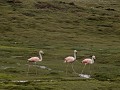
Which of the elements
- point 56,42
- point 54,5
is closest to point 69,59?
point 56,42

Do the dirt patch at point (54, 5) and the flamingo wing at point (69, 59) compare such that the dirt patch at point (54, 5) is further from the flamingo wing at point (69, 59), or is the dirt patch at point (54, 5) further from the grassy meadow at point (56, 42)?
the flamingo wing at point (69, 59)

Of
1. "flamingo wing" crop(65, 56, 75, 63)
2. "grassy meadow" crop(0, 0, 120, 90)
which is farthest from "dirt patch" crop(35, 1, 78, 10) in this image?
"flamingo wing" crop(65, 56, 75, 63)

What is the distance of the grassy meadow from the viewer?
39.7 metres

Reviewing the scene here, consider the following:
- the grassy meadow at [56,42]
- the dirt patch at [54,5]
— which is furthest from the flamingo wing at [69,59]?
the dirt patch at [54,5]

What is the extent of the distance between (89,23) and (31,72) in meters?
56.0

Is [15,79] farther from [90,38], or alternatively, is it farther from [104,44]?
[90,38]

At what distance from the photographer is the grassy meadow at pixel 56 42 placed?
3966 centimetres

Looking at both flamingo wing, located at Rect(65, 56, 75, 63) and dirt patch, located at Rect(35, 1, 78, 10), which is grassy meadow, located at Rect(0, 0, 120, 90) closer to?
dirt patch, located at Rect(35, 1, 78, 10)

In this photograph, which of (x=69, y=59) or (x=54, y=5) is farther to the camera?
(x=54, y=5)

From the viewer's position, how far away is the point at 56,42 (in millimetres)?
72750

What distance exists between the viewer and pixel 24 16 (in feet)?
321

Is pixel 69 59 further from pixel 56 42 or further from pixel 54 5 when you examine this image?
pixel 54 5

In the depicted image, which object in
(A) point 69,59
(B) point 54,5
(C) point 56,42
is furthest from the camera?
(B) point 54,5

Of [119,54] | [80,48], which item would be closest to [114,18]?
[80,48]
